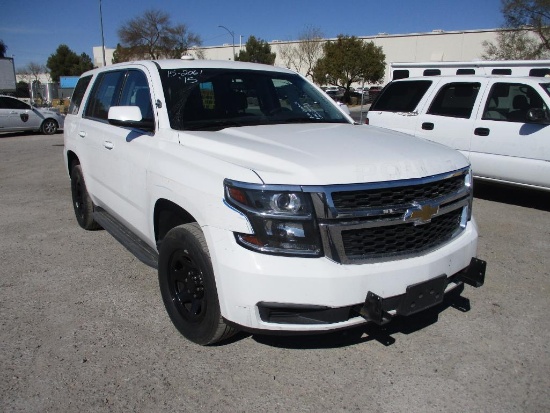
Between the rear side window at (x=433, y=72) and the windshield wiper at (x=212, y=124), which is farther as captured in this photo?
the rear side window at (x=433, y=72)

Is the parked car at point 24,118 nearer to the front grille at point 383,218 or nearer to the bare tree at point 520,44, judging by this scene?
the front grille at point 383,218

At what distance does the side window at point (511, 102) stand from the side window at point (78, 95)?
5.53 m

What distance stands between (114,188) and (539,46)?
41.0 m

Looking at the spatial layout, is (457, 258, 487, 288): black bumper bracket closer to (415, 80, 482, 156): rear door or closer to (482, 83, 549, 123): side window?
(482, 83, 549, 123): side window

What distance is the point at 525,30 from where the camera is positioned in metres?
37.6

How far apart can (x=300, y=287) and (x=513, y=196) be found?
6.53 metres

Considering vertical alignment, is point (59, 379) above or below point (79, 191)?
below

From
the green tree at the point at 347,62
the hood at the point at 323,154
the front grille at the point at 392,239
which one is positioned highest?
the green tree at the point at 347,62

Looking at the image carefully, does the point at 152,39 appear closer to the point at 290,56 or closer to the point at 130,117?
the point at 290,56

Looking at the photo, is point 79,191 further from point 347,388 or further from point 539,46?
point 539,46

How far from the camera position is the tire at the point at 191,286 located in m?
2.69

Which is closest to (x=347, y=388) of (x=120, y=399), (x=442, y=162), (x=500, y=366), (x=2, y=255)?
(x=500, y=366)

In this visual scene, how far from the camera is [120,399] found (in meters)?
2.57

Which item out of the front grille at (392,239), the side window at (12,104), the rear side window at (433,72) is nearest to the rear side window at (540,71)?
the rear side window at (433,72)
